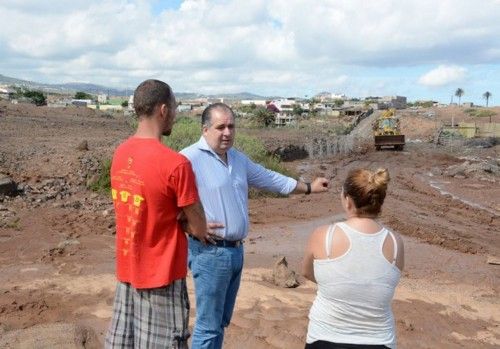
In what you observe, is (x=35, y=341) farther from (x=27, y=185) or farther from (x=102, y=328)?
(x=27, y=185)

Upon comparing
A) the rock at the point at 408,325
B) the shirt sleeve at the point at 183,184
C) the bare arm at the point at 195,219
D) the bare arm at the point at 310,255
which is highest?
the shirt sleeve at the point at 183,184

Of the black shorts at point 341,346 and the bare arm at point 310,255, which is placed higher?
the bare arm at point 310,255

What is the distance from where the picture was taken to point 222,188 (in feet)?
10.5

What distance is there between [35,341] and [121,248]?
2275 mm

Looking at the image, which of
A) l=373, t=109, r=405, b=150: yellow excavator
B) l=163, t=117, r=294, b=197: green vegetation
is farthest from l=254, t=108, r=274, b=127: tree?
l=163, t=117, r=294, b=197: green vegetation

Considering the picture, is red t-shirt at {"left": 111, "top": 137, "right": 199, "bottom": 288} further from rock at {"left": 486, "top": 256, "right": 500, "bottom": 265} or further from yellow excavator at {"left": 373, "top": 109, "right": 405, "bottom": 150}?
yellow excavator at {"left": 373, "top": 109, "right": 405, "bottom": 150}

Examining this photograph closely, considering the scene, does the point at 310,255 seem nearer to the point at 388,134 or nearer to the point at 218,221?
the point at 218,221

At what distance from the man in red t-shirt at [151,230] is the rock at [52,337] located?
77.5 inches

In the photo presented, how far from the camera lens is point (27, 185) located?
12984 mm

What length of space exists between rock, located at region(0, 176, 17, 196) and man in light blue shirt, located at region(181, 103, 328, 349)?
958 centimetres

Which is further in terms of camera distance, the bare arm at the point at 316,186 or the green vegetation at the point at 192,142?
the green vegetation at the point at 192,142

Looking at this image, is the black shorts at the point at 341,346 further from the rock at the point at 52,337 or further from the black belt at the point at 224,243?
the rock at the point at 52,337

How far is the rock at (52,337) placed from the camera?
4395 mm

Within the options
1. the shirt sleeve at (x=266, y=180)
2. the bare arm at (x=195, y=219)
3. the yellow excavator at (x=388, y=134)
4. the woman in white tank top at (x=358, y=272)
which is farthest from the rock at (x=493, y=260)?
the yellow excavator at (x=388, y=134)
